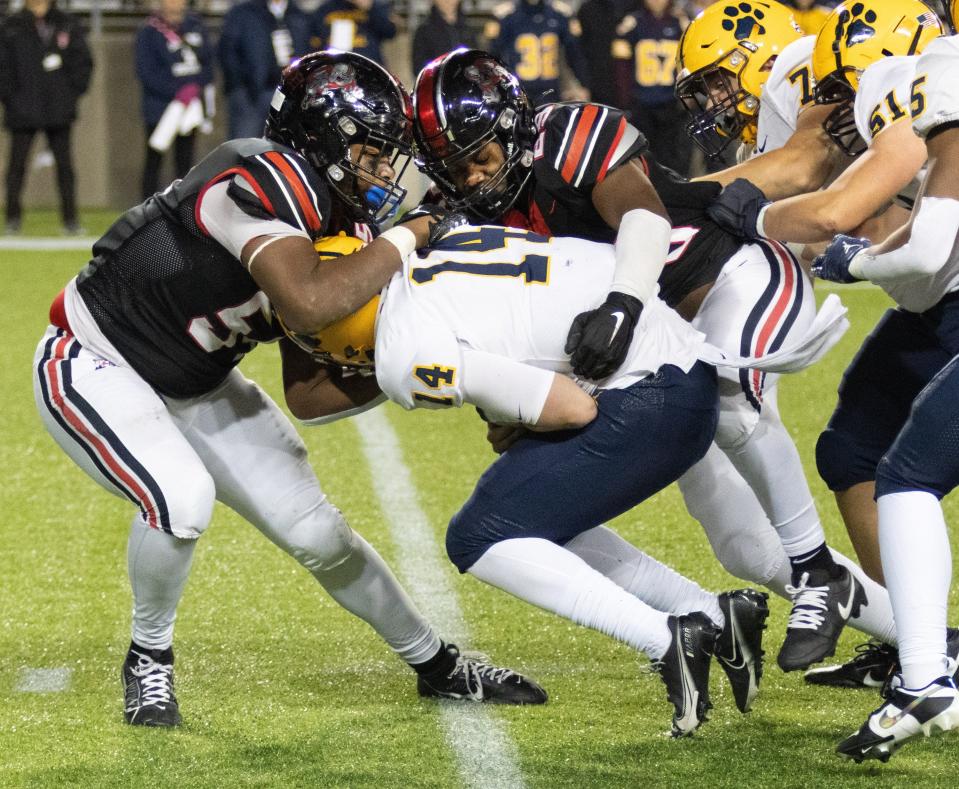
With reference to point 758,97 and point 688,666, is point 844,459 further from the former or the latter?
point 758,97

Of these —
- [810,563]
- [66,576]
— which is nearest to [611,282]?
[810,563]

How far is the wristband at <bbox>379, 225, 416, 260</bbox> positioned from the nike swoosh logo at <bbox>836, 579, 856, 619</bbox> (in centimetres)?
118

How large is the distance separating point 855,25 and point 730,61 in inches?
17.3

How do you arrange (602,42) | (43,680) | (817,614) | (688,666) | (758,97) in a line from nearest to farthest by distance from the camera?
1. (688,666)
2. (817,614)
3. (43,680)
4. (758,97)
5. (602,42)

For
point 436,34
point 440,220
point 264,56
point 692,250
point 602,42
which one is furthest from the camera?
point 602,42

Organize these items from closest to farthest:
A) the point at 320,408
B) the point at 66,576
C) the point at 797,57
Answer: the point at 320,408, the point at 797,57, the point at 66,576

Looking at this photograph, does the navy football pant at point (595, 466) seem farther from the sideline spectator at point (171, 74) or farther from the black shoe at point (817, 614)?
the sideline spectator at point (171, 74)

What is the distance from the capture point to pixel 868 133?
3201mm

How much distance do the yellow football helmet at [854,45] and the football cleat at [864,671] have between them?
114cm

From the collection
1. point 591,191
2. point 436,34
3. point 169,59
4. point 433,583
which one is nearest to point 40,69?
point 169,59

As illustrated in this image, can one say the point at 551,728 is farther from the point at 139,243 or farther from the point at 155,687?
the point at 139,243

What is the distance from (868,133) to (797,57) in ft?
1.86

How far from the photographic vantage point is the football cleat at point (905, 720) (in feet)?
8.99

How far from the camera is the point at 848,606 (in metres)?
3.31
